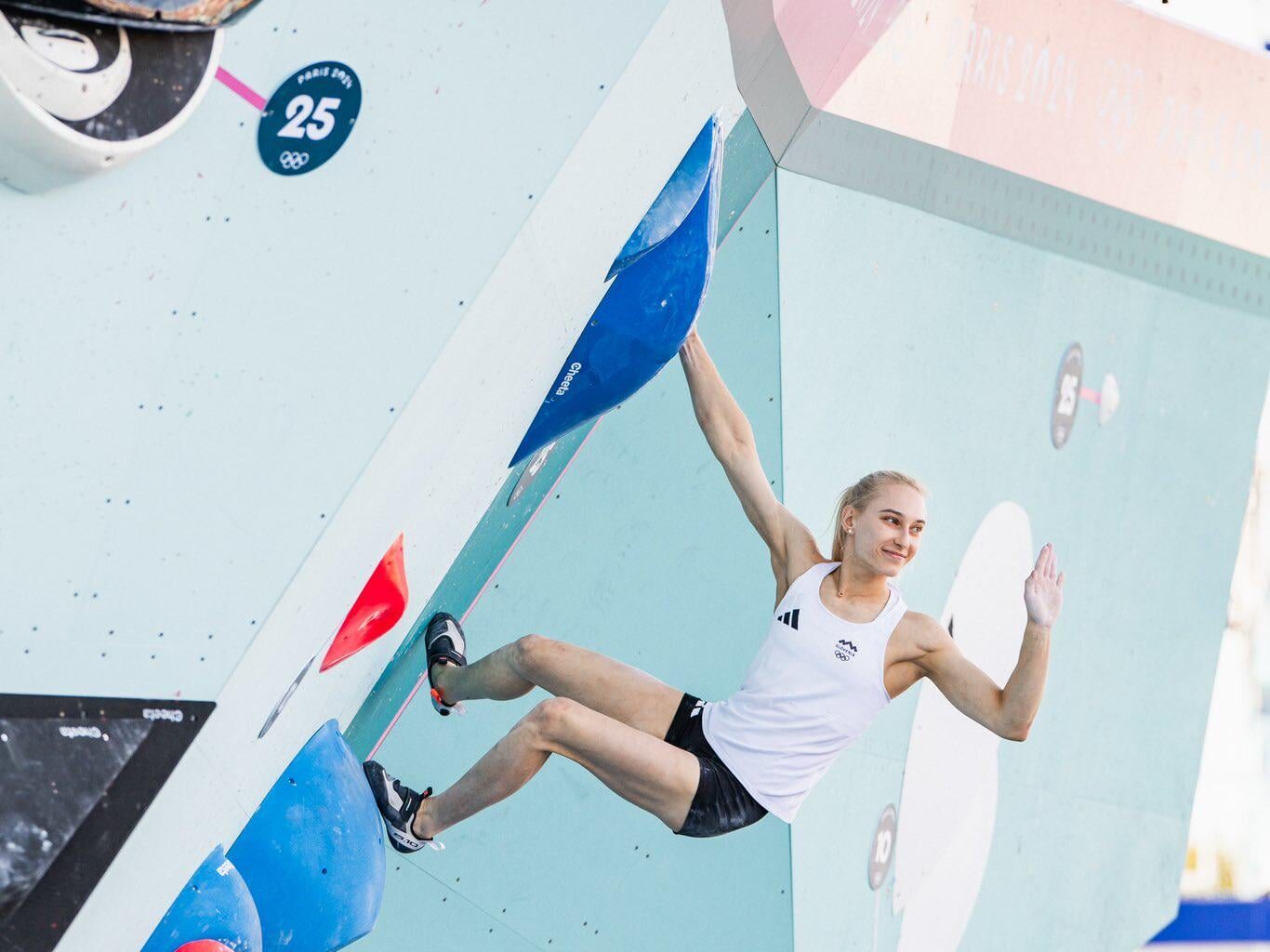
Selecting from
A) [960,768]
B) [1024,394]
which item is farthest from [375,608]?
[960,768]

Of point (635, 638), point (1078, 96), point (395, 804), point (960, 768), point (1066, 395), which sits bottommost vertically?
point (395, 804)

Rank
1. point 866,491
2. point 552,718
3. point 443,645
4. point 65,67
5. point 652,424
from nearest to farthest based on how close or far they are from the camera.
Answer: point 65,67 → point 552,718 → point 866,491 → point 443,645 → point 652,424

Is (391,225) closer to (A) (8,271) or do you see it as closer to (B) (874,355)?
(A) (8,271)

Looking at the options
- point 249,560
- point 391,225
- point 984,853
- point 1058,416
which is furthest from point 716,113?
point 984,853

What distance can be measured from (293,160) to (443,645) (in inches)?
56.0

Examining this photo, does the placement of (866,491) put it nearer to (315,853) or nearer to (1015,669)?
(1015,669)

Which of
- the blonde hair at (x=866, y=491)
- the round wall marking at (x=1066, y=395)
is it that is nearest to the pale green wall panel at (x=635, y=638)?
the blonde hair at (x=866, y=491)

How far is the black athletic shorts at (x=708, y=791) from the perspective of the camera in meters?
2.54

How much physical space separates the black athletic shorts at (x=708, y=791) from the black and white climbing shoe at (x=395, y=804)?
0.44 meters

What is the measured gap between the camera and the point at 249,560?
5.26 ft

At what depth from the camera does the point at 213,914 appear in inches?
74.9

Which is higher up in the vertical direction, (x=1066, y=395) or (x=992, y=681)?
(x=1066, y=395)

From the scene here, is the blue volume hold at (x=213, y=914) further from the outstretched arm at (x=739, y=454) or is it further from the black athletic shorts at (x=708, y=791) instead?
the outstretched arm at (x=739, y=454)

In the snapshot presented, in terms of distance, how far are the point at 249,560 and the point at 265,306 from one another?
277mm
